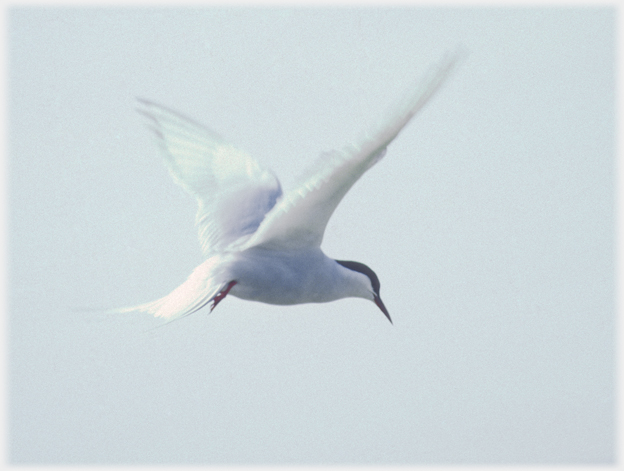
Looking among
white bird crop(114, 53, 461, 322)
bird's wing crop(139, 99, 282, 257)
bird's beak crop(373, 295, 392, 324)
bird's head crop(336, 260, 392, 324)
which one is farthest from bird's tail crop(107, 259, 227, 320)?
bird's beak crop(373, 295, 392, 324)

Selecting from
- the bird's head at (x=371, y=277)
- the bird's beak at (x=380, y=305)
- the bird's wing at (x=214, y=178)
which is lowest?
the bird's beak at (x=380, y=305)

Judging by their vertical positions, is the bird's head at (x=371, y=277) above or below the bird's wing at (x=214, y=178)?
below

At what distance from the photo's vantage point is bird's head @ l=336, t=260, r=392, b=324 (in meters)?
4.07

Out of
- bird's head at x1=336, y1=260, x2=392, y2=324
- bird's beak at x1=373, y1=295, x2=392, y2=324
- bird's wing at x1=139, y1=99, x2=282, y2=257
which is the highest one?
bird's wing at x1=139, y1=99, x2=282, y2=257

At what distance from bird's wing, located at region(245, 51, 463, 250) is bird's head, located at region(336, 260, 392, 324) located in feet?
1.70

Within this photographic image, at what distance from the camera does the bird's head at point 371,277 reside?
4066 mm

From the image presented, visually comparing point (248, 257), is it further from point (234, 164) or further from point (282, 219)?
point (234, 164)

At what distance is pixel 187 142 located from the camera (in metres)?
4.12

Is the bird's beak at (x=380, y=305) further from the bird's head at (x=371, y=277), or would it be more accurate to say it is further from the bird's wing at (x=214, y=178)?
Answer: the bird's wing at (x=214, y=178)

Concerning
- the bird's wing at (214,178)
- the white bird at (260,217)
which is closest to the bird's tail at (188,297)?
the white bird at (260,217)

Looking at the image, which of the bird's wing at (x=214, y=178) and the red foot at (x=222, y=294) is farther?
the bird's wing at (x=214, y=178)

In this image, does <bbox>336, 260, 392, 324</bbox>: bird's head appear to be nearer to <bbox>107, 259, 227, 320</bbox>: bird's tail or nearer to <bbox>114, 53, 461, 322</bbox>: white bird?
<bbox>114, 53, 461, 322</bbox>: white bird

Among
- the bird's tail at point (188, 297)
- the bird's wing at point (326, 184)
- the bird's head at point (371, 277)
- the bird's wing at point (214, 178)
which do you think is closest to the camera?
the bird's wing at point (326, 184)

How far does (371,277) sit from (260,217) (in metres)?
0.69
